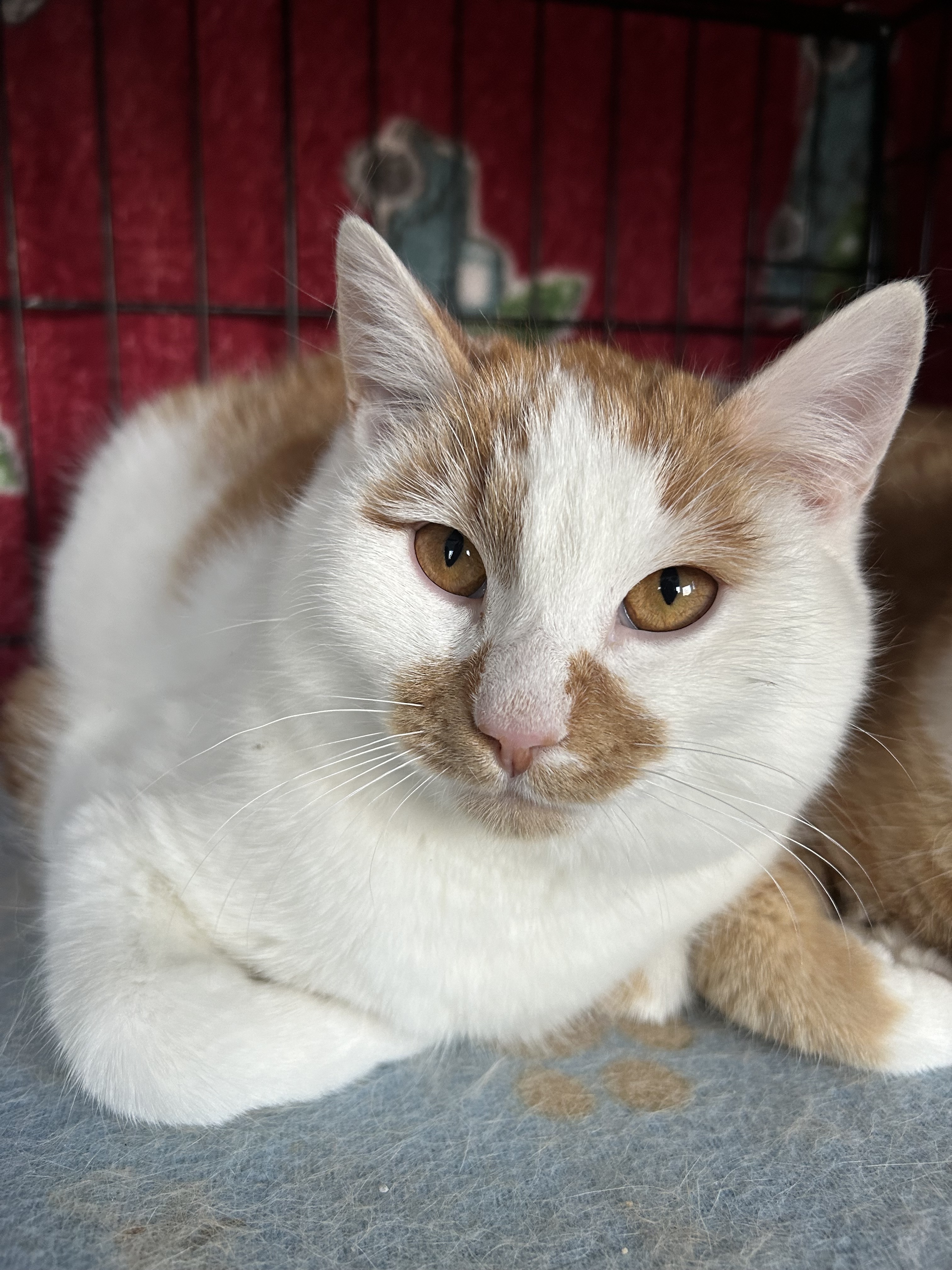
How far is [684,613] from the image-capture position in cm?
80

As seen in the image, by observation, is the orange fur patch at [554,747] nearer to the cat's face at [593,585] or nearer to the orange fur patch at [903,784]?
the cat's face at [593,585]

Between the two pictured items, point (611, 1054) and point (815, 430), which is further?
point (611, 1054)

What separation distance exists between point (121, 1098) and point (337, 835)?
298mm

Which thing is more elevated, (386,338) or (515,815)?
(386,338)

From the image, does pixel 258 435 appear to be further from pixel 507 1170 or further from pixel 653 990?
pixel 507 1170

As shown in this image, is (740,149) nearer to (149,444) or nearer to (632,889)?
(149,444)

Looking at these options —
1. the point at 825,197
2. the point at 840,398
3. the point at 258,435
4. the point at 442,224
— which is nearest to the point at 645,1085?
the point at 840,398

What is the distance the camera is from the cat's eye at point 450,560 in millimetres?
822

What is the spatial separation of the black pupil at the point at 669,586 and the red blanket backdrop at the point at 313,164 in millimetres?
1223

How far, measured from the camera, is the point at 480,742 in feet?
2.40

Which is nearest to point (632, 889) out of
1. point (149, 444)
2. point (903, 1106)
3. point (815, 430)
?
point (903, 1106)

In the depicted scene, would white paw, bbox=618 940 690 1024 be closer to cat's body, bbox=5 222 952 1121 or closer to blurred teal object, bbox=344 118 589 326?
cat's body, bbox=5 222 952 1121

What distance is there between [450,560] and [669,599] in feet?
0.64

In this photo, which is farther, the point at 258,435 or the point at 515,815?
the point at 258,435
